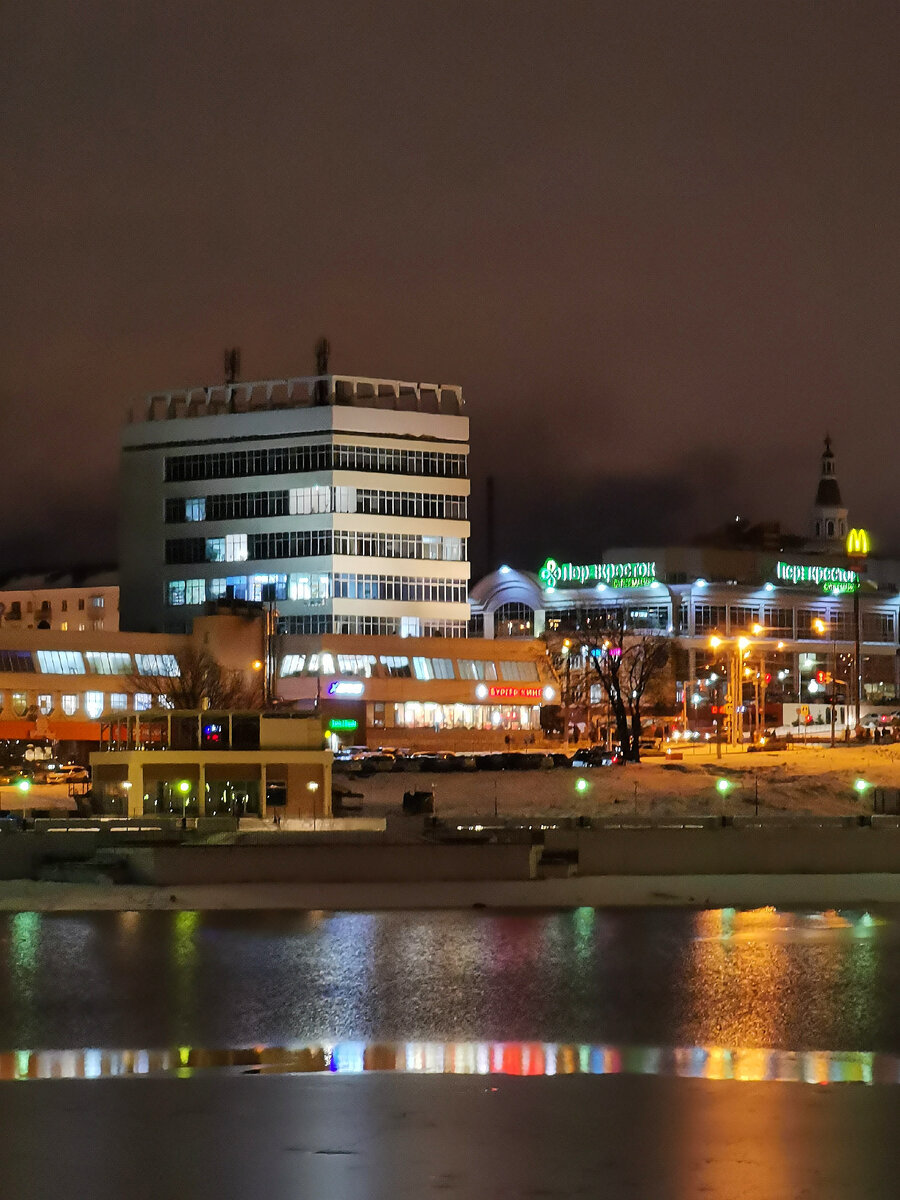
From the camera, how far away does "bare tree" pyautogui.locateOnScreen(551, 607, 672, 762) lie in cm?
10100

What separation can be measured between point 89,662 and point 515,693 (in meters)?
30.0

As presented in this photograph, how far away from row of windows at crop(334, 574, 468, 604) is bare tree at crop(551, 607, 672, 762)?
29.1 ft

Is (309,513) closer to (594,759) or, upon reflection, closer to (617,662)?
(617,662)

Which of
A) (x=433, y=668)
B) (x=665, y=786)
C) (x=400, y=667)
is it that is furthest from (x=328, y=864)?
(x=433, y=668)

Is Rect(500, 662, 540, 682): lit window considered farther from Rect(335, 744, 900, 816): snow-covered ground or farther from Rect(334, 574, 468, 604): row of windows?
Rect(335, 744, 900, 816): snow-covered ground

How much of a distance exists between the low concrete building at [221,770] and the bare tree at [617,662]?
3840 cm

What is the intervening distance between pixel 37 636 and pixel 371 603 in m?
23.9

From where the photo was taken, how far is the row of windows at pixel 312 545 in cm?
12200

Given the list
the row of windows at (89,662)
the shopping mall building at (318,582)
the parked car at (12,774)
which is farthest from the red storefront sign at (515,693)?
the parked car at (12,774)

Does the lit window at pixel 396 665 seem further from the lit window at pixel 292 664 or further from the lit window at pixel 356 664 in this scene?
the lit window at pixel 292 664

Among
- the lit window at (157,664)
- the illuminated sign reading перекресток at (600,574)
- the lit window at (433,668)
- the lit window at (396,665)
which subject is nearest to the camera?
the lit window at (157,664)

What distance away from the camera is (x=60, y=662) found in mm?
111562

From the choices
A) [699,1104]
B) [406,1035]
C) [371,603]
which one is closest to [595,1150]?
[699,1104]

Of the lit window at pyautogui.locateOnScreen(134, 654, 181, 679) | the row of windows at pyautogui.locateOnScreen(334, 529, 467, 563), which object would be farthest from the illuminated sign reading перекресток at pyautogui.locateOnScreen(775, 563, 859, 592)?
the lit window at pyautogui.locateOnScreen(134, 654, 181, 679)
